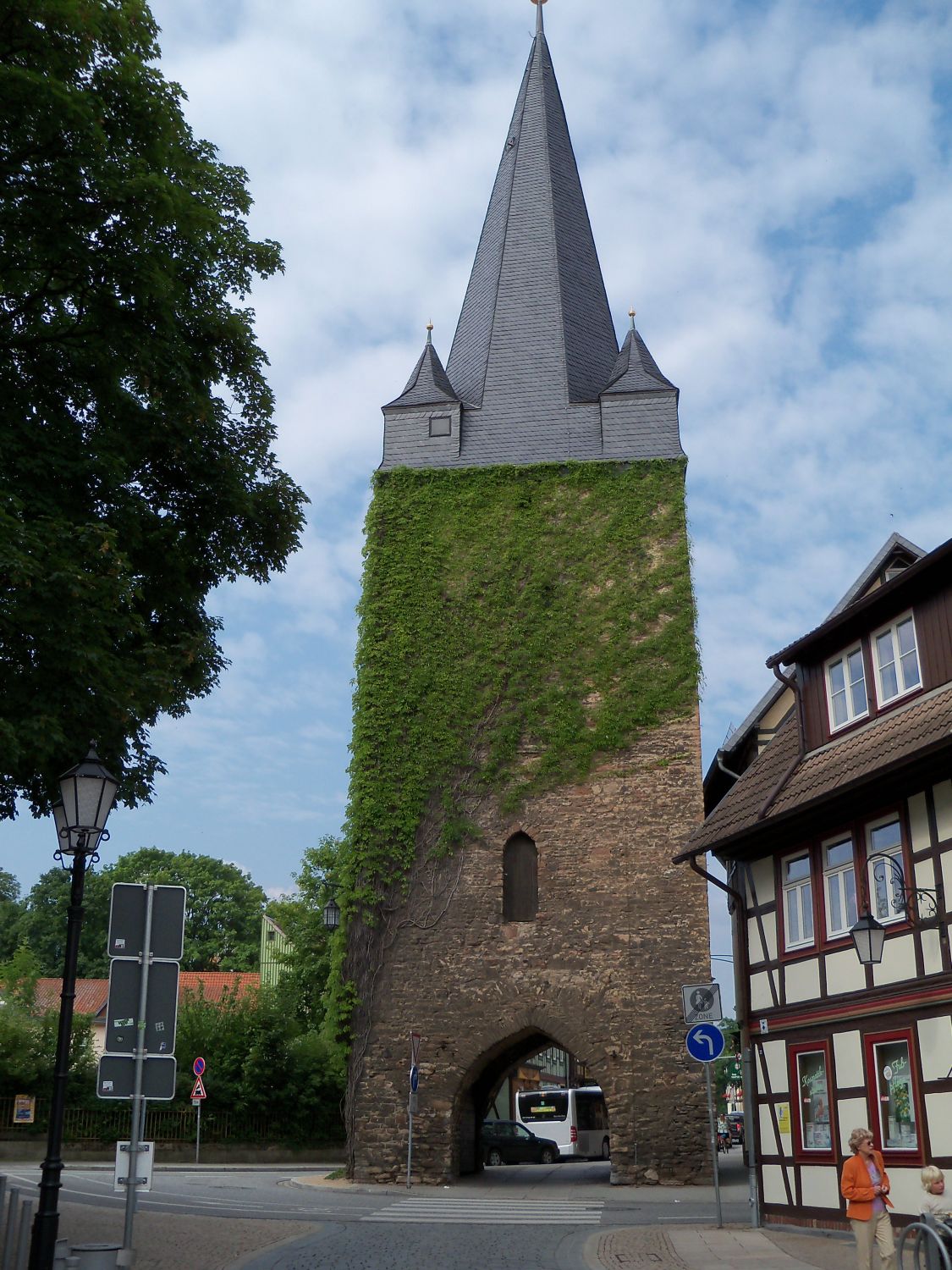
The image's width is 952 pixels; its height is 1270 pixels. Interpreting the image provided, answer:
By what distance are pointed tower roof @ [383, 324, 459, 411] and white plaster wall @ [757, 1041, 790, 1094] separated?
15847 millimetres

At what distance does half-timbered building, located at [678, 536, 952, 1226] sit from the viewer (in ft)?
41.4

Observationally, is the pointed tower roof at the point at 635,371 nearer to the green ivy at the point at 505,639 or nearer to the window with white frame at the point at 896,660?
the green ivy at the point at 505,639

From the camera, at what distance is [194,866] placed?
61.7m

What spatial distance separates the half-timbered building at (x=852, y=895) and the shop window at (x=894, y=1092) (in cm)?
2

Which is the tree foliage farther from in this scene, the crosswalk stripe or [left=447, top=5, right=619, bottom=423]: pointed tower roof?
the crosswalk stripe

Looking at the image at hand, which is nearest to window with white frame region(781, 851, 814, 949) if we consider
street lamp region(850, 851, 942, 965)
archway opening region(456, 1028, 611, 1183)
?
street lamp region(850, 851, 942, 965)

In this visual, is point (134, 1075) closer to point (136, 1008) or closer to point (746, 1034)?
point (136, 1008)

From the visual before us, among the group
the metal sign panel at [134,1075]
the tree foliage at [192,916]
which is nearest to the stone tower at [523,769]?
the metal sign panel at [134,1075]

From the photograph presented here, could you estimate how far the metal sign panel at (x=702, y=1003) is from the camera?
554 inches

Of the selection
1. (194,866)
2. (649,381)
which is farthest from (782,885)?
(194,866)

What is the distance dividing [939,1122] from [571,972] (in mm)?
10702

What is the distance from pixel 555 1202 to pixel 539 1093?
21.5 metres

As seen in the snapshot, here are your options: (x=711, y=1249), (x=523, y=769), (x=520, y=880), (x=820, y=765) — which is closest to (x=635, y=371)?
(x=523, y=769)

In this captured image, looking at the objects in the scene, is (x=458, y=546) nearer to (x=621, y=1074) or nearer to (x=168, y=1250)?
(x=621, y=1074)
